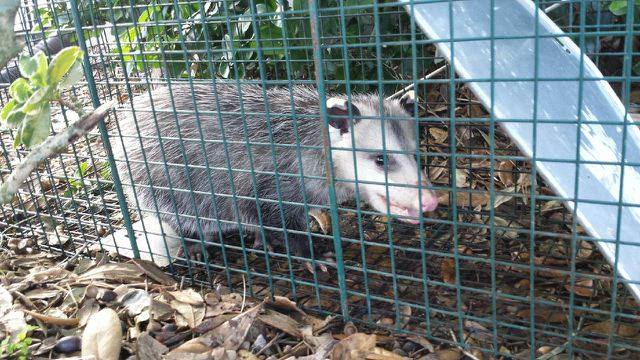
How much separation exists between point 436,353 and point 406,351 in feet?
0.29

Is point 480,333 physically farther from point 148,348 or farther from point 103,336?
point 103,336

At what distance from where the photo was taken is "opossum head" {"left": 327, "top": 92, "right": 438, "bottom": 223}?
1904 mm

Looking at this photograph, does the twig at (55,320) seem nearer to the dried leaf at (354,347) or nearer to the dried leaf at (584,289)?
the dried leaf at (354,347)

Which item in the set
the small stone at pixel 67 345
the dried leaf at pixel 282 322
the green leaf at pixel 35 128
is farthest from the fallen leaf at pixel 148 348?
the green leaf at pixel 35 128

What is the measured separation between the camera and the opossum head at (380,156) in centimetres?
190

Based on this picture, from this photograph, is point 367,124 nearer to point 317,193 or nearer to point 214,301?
point 317,193

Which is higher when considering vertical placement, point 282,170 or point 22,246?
point 282,170

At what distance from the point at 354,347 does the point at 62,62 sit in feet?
3.55

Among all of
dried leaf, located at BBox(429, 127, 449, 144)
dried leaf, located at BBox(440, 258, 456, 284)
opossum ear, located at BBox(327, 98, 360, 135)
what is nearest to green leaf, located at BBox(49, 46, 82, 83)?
opossum ear, located at BBox(327, 98, 360, 135)

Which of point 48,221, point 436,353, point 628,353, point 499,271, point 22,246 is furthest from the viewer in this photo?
point 48,221

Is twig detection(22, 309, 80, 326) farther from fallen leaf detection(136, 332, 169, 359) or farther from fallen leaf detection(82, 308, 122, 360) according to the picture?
fallen leaf detection(136, 332, 169, 359)

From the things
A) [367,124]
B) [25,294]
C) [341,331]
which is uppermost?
[367,124]

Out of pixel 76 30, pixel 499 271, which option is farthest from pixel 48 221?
pixel 499 271

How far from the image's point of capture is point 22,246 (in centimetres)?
255
